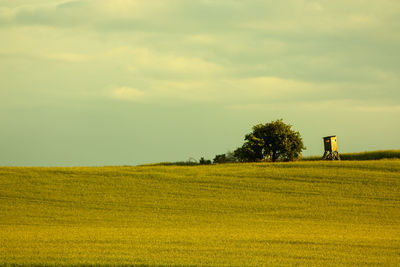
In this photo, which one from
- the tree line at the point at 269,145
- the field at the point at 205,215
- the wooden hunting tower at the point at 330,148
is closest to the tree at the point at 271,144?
the tree line at the point at 269,145

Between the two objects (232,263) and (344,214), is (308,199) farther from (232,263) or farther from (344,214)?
(232,263)

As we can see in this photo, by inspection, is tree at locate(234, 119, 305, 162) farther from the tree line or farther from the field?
the field

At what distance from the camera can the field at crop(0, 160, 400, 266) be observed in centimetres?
1382

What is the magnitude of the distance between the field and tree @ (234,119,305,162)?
316 inches

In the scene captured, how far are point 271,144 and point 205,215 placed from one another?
2232 cm

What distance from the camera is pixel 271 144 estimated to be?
45375 millimetres

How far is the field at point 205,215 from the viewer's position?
13820 mm

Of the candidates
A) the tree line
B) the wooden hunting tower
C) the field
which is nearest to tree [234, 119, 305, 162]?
the tree line

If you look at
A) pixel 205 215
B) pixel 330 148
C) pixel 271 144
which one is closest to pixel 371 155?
pixel 330 148

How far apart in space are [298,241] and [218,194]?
1231cm

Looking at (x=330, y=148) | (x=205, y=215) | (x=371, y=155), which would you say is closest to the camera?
→ (x=205, y=215)

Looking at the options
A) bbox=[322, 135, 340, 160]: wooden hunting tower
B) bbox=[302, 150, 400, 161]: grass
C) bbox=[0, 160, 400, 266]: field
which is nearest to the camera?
bbox=[0, 160, 400, 266]: field

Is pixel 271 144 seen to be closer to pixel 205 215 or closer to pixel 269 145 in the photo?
pixel 269 145

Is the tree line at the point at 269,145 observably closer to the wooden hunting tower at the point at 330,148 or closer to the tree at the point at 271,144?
the tree at the point at 271,144
